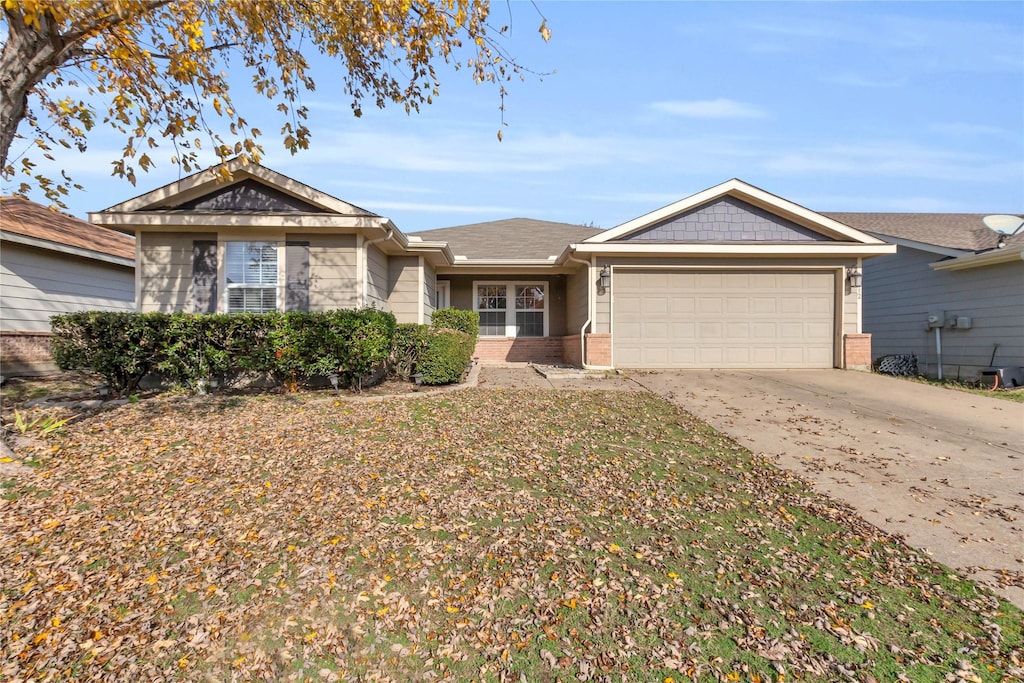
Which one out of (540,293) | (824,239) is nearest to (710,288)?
(824,239)

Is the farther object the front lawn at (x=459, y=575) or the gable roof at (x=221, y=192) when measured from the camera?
the gable roof at (x=221, y=192)

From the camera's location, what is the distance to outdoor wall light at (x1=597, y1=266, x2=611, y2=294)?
38.0 ft

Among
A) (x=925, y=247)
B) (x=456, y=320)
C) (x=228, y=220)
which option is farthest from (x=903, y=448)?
(x=228, y=220)

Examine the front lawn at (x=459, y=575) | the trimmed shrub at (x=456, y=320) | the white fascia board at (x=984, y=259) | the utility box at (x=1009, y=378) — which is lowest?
the front lawn at (x=459, y=575)

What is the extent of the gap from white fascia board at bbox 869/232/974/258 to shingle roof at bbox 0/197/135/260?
18.1 meters

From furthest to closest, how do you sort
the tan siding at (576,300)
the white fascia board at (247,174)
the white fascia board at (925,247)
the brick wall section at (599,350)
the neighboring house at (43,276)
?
the tan siding at (576,300), the white fascia board at (925,247), the brick wall section at (599,350), the neighboring house at (43,276), the white fascia board at (247,174)

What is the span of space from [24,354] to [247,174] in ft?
20.3

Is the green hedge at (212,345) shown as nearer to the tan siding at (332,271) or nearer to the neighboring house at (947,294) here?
the tan siding at (332,271)

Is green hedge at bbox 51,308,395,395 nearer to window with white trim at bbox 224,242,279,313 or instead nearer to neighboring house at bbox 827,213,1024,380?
window with white trim at bbox 224,242,279,313

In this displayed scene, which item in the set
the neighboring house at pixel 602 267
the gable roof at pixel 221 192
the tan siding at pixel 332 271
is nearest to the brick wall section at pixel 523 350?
the neighboring house at pixel 602 267

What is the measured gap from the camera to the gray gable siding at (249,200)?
9625mm

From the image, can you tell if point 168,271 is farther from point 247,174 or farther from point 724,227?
point 724,227

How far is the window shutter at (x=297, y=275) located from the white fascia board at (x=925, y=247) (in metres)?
14.3

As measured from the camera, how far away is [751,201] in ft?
38.7
